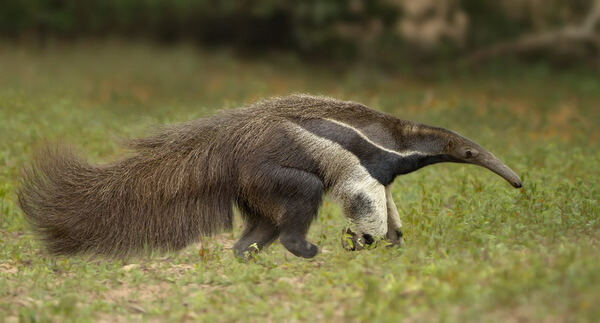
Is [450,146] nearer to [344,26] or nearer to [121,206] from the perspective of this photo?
[121,206]

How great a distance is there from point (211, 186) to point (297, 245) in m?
0.91

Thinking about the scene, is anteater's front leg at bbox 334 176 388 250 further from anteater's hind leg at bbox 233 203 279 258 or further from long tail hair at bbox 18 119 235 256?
long tail hair at bbox 18 119 235 256

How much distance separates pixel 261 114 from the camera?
7.76m

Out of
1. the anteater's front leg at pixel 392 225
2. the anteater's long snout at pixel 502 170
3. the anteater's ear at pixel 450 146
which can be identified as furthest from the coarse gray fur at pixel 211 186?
the anteater's long snout at pixel 502 170

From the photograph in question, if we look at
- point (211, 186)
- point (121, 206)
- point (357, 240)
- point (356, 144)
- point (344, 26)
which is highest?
point (356, 144)

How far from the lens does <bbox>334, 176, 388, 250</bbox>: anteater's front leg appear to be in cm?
748

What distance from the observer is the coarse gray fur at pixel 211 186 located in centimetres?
751

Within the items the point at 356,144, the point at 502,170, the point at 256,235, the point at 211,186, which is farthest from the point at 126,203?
the point at 502,170

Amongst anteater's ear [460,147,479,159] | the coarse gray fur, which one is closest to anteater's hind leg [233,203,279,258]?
the coarse gray fur

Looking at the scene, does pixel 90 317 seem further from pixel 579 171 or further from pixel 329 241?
pixel 579 171

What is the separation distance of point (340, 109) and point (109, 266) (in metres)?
2.48

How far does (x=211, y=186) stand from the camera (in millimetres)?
7582

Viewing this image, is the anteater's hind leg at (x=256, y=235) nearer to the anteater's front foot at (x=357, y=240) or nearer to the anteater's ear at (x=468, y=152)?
the anteater's front foot at (x=357, y=240)

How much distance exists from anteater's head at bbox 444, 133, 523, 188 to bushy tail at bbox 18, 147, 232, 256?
7.01 feet
